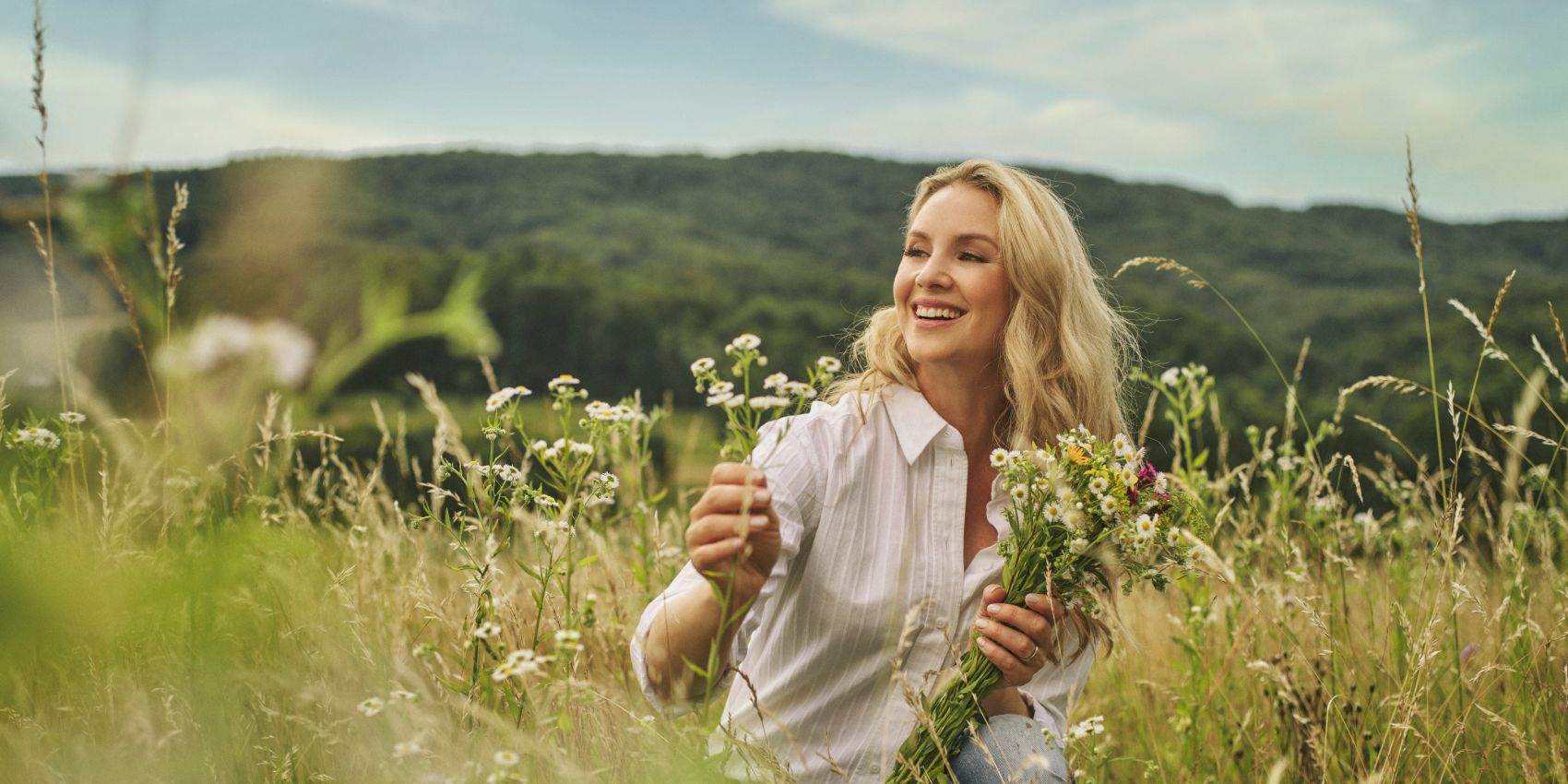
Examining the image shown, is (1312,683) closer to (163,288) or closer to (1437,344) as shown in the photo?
(163,288)

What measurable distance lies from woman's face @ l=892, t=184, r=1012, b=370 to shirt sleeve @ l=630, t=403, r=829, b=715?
0.36m

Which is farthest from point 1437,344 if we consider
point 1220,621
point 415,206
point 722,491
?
point 415,206

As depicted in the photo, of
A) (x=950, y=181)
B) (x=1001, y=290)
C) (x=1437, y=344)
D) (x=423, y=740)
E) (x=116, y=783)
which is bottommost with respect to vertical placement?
(x=1437, y=344)

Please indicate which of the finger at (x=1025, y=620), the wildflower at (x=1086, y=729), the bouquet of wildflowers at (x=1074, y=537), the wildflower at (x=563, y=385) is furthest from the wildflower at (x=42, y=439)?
the wildflower at (x=1086, y=729)

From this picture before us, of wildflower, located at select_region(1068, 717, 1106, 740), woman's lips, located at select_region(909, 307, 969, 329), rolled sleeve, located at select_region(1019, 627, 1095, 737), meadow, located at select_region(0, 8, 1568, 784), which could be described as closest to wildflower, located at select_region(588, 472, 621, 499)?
meadow, located at select_region(0, 8, 1568, 784)

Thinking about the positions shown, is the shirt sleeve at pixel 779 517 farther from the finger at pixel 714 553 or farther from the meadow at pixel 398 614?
the finger at pixel 714 553

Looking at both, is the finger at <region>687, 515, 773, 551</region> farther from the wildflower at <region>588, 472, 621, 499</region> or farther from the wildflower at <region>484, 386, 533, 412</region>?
the wildflower at <region>484, 386, 533, 412</region>

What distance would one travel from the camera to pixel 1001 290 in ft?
7.95

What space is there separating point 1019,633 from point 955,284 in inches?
36.2

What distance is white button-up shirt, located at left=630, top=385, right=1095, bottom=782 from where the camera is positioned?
7.00 feet

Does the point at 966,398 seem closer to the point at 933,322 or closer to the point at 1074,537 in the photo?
the point at 933,322

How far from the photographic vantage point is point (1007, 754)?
2092 mm

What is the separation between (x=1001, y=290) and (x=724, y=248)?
42.6 metres

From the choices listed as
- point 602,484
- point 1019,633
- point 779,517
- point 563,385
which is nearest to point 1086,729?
point 1019,633
